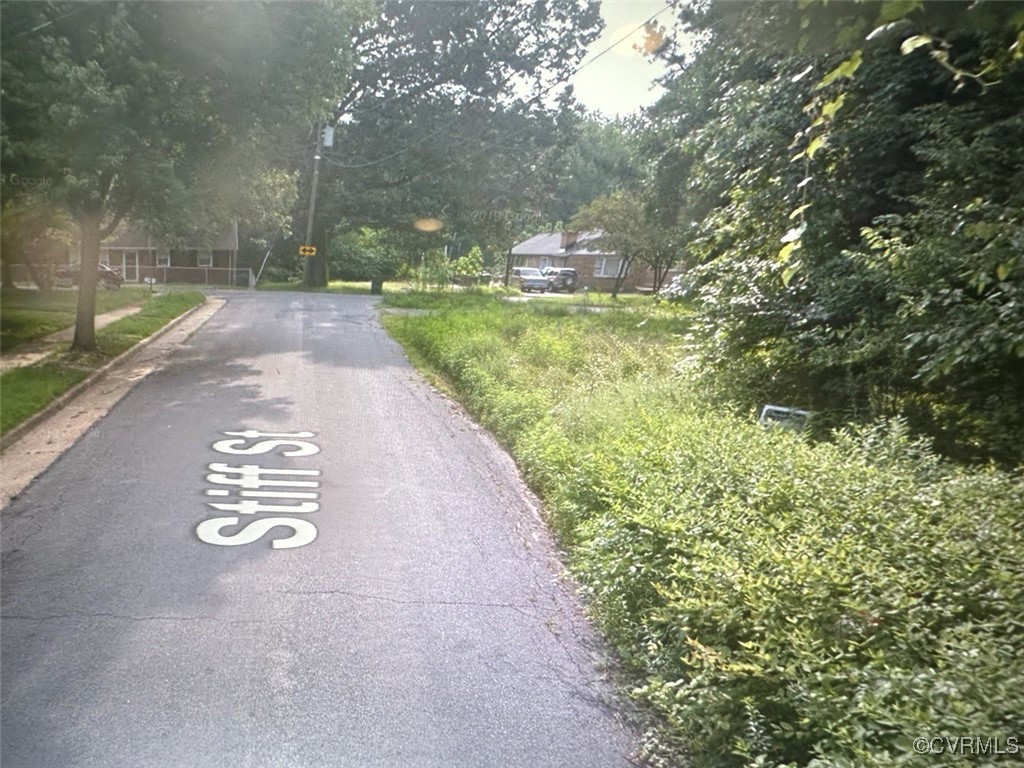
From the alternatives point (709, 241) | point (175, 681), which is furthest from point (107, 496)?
point (709, 241)

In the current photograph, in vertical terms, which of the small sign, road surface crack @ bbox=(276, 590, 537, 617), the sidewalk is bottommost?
road surface crack @ bbox=(276, 590, 537, 617)

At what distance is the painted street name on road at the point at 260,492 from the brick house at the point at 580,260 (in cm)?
3535

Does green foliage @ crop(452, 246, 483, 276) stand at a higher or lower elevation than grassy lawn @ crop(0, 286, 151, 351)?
higher

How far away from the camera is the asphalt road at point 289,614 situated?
345cm

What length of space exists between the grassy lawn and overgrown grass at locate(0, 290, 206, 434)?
1.36 m

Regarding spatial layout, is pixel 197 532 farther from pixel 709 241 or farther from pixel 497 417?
pixel 709 241

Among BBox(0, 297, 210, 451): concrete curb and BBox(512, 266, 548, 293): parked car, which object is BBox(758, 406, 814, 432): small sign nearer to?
BBox(0, 297, 210, 451): concrete curb

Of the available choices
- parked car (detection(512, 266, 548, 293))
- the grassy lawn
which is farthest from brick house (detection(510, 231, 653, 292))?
the grassy lawn

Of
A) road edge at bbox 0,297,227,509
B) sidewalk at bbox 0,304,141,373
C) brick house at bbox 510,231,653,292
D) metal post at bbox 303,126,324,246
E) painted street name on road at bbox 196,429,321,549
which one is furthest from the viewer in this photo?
brick house at bbox 510,231,653,292

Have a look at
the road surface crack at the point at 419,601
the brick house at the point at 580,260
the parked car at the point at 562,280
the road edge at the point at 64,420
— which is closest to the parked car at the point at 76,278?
the road edge at the point at 64,420

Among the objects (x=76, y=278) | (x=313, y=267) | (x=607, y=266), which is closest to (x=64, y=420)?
(x=76, y=278)

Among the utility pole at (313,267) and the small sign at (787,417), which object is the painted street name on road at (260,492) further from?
the utility pole at (313,267)

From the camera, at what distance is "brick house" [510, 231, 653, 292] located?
173ft

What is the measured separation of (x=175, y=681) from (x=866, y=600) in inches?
129
